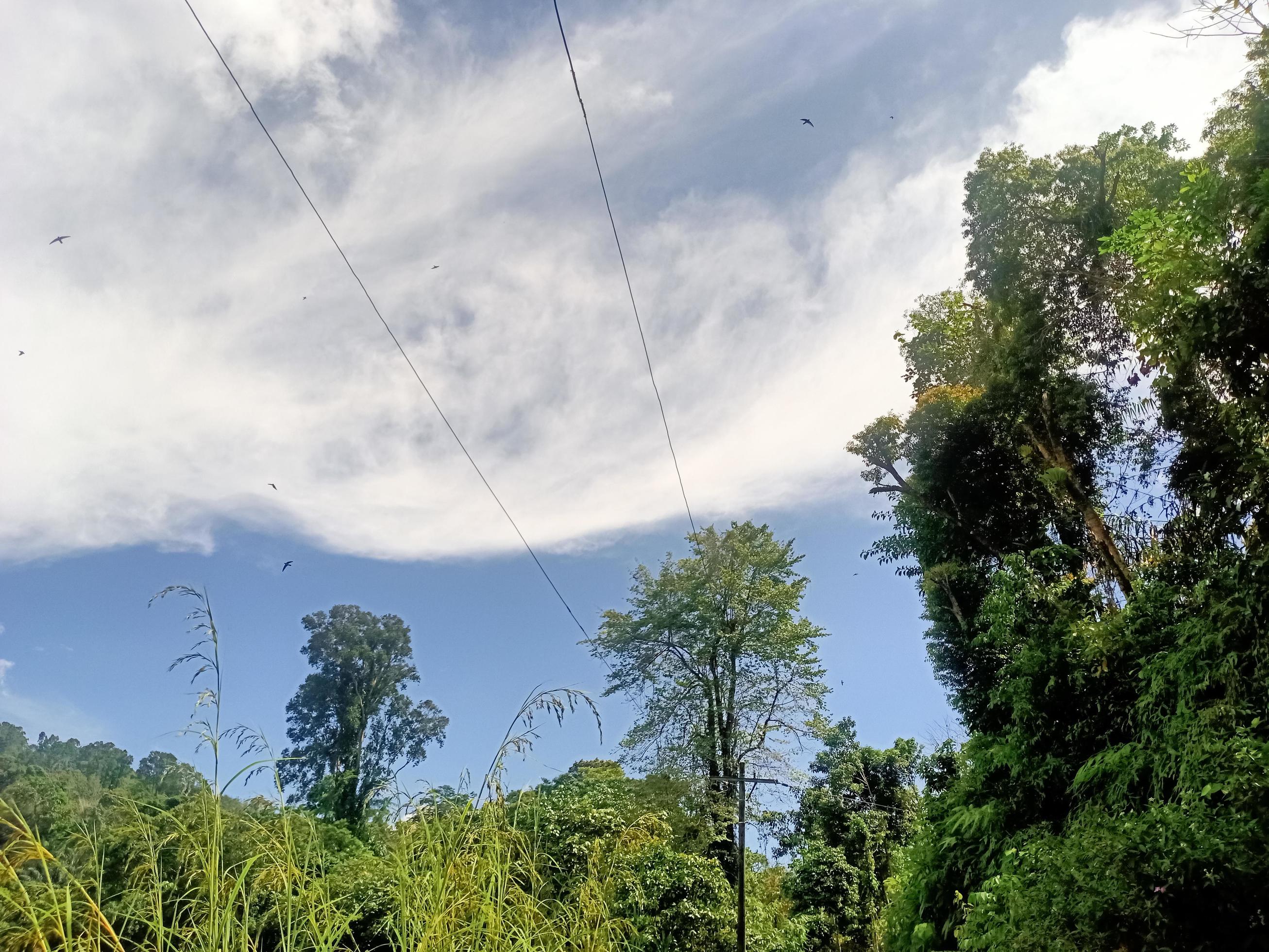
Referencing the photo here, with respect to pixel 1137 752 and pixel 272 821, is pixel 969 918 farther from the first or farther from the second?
pixel 272 821

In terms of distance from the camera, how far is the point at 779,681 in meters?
16.8

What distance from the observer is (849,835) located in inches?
669

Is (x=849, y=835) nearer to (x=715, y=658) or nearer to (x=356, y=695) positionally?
(x=715, y=658)

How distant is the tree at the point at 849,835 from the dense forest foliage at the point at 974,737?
0.07m

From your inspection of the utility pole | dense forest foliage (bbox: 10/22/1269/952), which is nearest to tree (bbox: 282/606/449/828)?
dense forest foliage (bbox: 10/22/1269/952)

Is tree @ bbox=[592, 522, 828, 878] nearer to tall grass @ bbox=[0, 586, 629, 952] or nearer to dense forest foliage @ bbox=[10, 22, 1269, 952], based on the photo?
dense forest foliage @ bbox=[10, 22, 1269, 952]

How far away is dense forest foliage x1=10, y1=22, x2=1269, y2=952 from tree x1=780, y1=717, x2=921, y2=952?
2.9 inches

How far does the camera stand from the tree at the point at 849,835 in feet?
50.5

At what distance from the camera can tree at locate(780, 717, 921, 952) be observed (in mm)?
15391

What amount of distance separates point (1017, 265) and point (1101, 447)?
3381mm

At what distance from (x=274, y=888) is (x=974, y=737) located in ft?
19.9

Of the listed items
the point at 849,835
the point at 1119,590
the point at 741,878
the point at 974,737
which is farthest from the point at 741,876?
the point at 849,835

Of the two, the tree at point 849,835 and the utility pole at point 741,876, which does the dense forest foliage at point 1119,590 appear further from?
the tree at point 849,835

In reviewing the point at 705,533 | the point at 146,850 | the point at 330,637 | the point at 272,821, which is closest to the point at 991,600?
the point at 272,821
